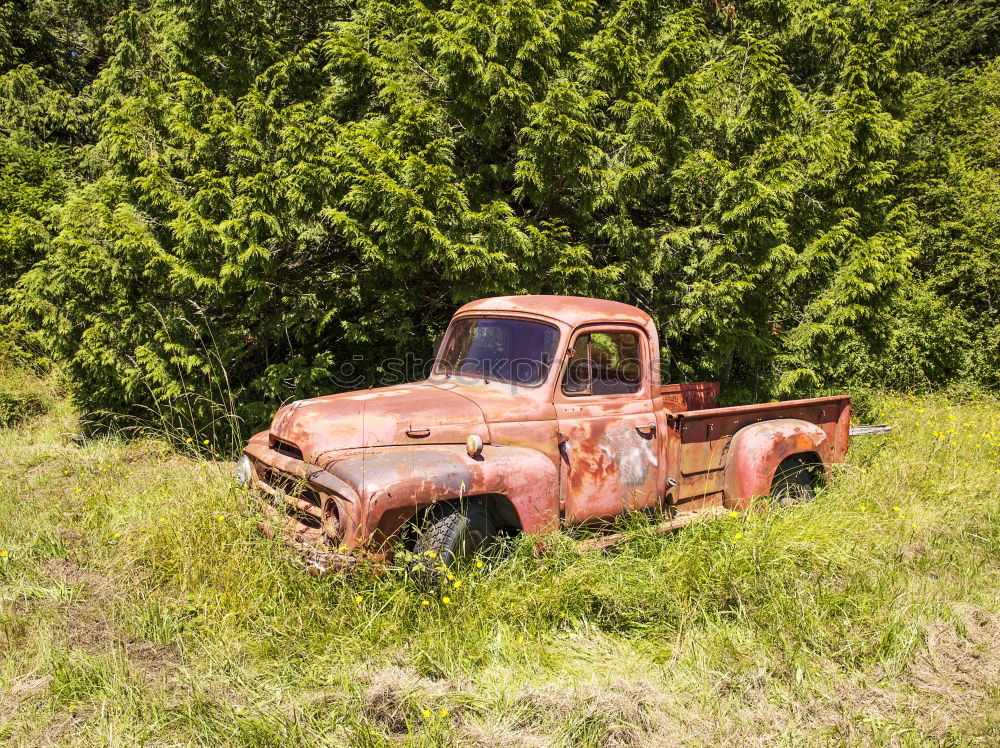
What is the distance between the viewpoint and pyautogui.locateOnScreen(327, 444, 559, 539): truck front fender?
330cm

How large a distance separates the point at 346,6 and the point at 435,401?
23.1 ft

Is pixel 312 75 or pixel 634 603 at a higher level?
pixel 312 75

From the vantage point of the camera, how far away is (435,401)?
4.06 meters

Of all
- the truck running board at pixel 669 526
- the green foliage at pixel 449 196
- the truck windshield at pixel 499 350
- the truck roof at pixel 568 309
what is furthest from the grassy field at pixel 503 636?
the green foliage at pixel 449 196

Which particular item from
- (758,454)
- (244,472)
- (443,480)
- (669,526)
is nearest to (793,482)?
(758,454)

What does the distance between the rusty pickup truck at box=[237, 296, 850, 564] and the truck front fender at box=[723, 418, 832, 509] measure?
1 centimetres

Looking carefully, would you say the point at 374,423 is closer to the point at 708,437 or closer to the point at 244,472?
the point at 244,472

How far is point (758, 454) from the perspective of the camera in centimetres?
476

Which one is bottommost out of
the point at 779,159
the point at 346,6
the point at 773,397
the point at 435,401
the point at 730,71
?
the point at 773,397

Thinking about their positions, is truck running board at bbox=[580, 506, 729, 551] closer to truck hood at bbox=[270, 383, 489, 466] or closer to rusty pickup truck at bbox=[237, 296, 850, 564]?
rusty pickup truck at bbox=[237, 296, 850, 564]

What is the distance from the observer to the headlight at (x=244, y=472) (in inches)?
166

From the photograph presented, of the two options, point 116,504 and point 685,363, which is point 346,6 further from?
point 116,504

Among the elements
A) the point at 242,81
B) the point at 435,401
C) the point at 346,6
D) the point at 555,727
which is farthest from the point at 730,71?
the point at 555,727

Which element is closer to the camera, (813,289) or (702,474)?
(702,474)
